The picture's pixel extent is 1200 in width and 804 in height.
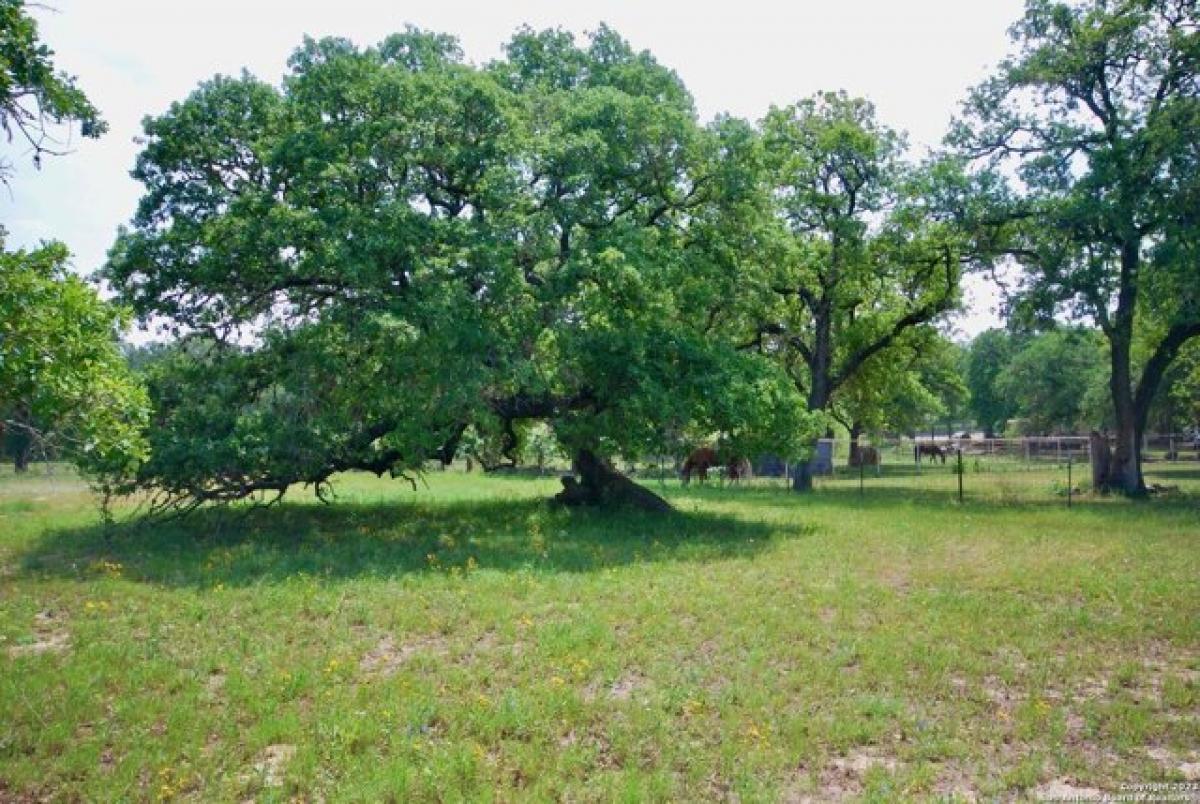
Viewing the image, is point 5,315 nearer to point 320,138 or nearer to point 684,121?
point 320,138

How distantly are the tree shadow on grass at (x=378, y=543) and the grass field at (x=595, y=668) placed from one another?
0.12 m

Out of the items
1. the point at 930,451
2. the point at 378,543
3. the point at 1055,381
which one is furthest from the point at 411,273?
the point at 1055,381

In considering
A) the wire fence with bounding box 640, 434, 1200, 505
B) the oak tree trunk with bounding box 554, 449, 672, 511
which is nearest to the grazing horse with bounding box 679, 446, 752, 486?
the wire fence with bounding box 640, 434, 1200, 505

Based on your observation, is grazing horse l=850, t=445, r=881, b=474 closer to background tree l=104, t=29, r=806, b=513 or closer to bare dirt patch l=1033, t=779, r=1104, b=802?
background tree l=104, t=29, r=806, b=513

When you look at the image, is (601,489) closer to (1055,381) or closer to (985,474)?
(985,474)

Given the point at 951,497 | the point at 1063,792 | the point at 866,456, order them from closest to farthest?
the point at 1063,792 < the point at 951,497 < the point at 866,456

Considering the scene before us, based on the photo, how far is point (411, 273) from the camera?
14.8 m

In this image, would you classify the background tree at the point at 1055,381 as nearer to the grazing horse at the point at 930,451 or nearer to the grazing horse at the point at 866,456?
the grazing horse at the point at 930,451

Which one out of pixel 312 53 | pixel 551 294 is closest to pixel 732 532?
pixel 551 294

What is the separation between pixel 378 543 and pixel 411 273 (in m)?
4.73

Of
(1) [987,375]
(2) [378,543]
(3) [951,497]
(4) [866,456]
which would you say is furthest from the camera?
(1) [987,375]

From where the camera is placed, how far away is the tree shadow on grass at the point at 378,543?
40.7 ft

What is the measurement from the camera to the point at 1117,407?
24.5m

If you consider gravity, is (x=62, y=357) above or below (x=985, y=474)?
above
